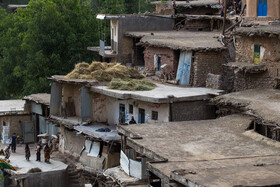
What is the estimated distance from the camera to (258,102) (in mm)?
21641

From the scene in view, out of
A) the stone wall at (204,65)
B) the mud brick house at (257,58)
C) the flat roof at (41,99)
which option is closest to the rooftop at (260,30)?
the mud brick house at (257,58)

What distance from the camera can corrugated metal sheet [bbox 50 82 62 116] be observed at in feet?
98.7

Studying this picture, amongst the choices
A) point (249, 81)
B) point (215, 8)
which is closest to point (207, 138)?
point (249, 81)

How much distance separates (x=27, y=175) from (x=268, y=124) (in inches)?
476

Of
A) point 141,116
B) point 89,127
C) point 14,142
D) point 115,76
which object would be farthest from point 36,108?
point 141,116

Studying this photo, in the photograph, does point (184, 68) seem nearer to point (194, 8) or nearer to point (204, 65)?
point (204, 65)

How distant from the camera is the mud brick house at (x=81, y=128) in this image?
84.6 ft

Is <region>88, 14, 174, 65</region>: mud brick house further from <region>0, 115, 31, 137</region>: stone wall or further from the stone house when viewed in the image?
<region>0, 115, 31, 137</region>: stone wall

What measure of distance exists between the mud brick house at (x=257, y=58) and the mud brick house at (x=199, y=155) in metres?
2.49

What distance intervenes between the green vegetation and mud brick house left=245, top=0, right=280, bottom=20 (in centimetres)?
1466

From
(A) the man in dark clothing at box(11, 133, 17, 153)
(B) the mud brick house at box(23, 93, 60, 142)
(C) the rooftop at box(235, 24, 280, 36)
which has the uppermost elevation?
(C) the rooftop at box(235, 24, 280, 36)

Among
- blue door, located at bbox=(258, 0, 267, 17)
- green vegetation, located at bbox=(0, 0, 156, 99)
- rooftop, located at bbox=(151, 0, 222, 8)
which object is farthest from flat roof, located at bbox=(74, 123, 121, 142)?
rooftop, located at bbox=(151, 0, 222, 8)

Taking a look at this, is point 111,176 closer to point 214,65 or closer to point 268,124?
point 268,124

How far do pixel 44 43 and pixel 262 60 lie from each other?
58.2 feet
